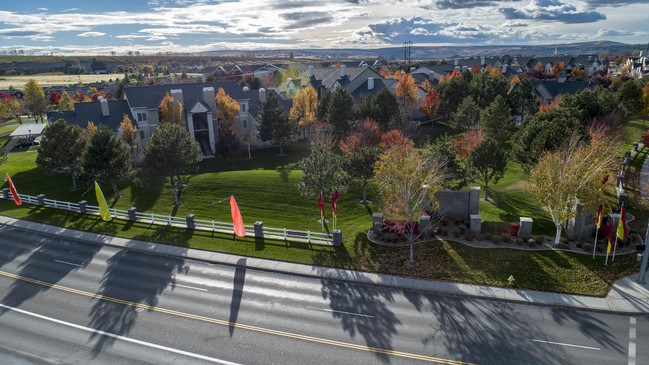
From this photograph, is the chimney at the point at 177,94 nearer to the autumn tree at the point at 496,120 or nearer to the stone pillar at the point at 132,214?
the stone pillar at the point at 132,214

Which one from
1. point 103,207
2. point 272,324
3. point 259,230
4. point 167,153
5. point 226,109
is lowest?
point 272,324

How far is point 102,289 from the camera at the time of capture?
24.1m

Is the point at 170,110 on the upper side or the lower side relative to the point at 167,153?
upper

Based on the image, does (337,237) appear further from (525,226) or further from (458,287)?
(525,226)

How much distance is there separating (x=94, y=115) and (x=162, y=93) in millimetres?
9583

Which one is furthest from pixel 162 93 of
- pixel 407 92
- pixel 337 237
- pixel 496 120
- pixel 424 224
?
pixel 496 120

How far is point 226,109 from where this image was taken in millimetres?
57875

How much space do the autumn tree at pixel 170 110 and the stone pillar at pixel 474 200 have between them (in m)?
39.7

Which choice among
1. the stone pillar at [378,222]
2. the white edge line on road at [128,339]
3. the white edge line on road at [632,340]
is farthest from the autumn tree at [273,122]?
the white edge line on road at [632,340]

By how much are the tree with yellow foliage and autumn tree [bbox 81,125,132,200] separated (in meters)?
20.5

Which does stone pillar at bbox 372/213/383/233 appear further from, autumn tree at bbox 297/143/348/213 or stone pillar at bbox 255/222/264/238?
stone pillar at bbox 255/222/264/238

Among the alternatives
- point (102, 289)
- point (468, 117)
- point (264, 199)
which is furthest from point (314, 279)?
point (468, 117)

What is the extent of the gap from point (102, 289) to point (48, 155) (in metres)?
25.5

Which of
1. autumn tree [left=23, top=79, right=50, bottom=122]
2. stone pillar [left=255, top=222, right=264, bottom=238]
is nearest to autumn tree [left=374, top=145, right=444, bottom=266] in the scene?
stone pillar [left=255, top=222, right=264, bottom=238]
